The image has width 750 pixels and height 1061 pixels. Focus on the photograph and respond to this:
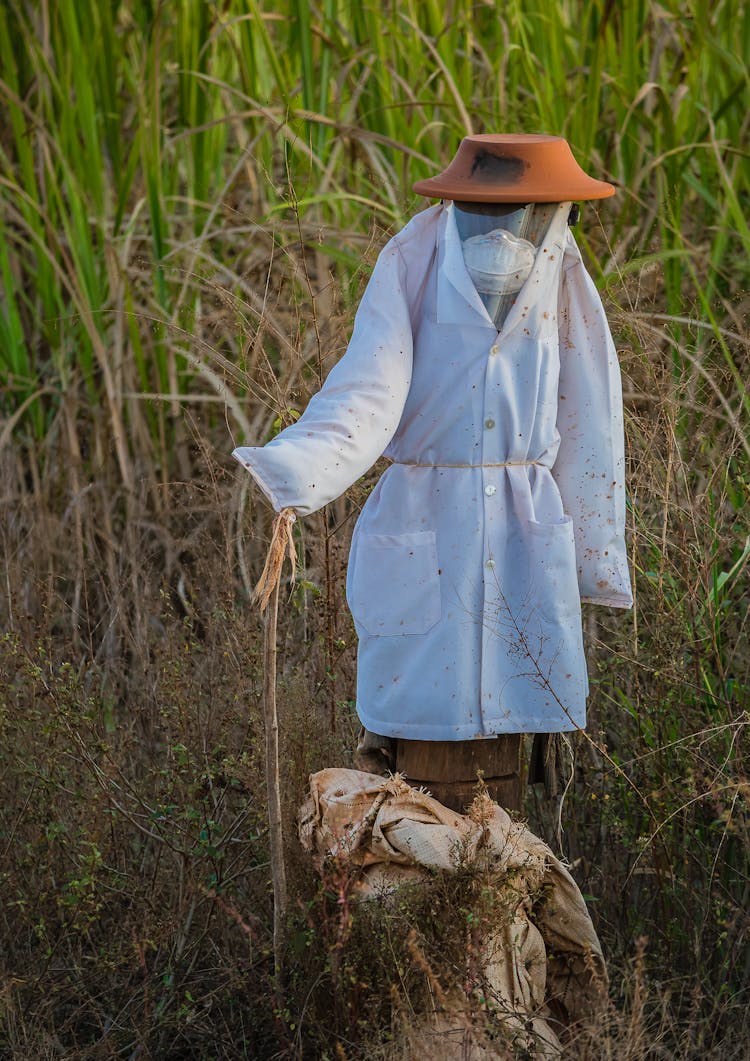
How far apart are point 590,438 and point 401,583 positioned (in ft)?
1.42

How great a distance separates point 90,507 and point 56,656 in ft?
3.21

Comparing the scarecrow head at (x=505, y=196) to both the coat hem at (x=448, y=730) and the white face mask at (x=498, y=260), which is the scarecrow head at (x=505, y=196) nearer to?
the white face mask at (x=498, y=260)

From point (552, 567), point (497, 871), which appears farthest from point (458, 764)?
point (552, 567)

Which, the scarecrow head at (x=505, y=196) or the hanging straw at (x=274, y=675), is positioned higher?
the scarecrow head at (x=505, y=196)

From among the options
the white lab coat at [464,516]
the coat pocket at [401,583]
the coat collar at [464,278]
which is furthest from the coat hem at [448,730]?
the coat collar at [464,278]

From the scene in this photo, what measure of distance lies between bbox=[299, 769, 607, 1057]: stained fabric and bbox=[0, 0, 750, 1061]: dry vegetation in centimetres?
7

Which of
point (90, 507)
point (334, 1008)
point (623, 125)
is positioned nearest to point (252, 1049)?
point (334, 1008)

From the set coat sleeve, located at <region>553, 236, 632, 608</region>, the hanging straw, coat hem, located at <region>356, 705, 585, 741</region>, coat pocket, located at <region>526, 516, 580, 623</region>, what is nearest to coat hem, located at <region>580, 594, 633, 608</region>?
coat sleeve, located at <region>553, 236, 632, 608</region>

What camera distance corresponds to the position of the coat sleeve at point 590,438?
246cm

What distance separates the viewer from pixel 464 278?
234 centimetres

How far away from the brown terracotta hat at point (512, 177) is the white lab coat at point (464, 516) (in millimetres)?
62

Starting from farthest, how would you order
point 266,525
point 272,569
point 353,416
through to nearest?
point 266,525, point 353,416, point 272,569

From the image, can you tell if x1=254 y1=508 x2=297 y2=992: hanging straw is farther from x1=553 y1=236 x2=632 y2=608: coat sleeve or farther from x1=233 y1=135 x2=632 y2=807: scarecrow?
x1=553 y1=236 x2=632 y2=608: coat sleeve

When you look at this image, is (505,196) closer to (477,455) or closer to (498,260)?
(498,260)
